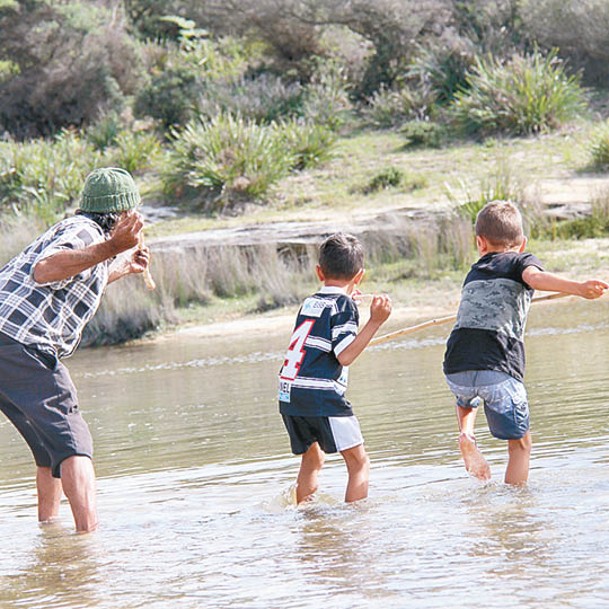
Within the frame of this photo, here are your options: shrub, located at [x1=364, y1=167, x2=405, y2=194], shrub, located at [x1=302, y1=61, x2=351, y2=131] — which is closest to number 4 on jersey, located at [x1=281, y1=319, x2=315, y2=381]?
shrub, located at [x1=364, y1=167, x2=405, y2=194]

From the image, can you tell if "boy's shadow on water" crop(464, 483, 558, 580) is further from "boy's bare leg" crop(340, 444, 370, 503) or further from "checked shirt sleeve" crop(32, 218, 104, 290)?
"checked shirt sleeve" crop(32, 218, 104, 290)

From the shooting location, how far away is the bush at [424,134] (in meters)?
25.0

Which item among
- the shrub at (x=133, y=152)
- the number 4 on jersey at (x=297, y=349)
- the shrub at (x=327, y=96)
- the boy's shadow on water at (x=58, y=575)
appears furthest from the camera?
the shrub at (x=327, y=96)

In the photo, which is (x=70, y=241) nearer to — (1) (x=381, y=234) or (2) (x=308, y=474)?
(2) (x=308, y=474)

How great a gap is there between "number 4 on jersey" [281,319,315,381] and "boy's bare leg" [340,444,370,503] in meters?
0.44


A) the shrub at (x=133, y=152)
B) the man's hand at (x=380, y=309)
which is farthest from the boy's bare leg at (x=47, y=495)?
the shrub at (x=133, y=152)

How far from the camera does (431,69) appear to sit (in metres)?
27.4

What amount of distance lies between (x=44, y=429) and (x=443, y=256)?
13.2m

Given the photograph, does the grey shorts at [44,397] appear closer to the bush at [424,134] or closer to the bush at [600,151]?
the bush at [600,151]

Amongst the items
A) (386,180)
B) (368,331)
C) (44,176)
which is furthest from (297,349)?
(44,176)

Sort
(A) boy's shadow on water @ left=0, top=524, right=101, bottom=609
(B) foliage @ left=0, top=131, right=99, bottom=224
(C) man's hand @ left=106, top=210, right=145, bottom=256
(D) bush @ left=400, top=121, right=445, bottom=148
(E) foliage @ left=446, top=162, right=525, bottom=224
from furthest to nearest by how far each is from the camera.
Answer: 1. (D) bush @ left=400, top=121, right=445, bottom=148
2. (B) foliage @ left=0, top=131, right=99, bottom=224
3. (E) foliage @ left=446, top=162, right=525, bottom=224
4. (C) man's hand @ left=106, top=210, right=145, bottom=256
5. (A) boy's shadow on water @ left=0, top=524, right=101, bottom=609

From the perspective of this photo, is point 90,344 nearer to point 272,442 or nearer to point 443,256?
point 443,256

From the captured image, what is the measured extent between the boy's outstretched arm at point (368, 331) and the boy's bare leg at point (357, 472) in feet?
1.40

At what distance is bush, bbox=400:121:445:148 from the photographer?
25.0 m
